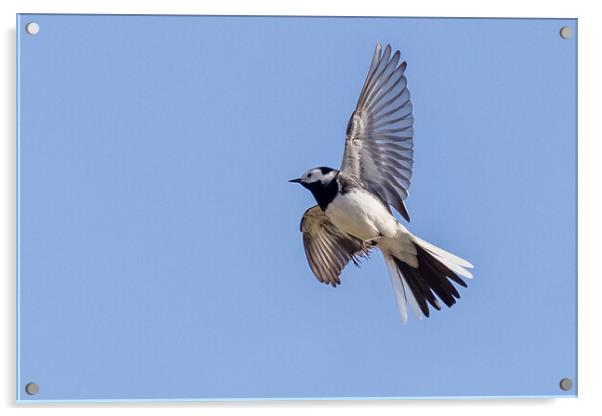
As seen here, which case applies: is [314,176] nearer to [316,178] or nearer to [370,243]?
[316,178]

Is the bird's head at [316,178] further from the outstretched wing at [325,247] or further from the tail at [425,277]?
the tail at [425,277]

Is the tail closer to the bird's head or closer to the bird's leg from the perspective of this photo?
the bird's leg

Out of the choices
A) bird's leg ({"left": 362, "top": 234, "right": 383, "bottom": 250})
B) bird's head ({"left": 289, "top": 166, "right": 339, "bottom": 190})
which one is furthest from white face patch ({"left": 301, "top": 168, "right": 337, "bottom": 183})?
bird's leg ({"left": 362, "top": 234, "right": 383, "bottom": 250})

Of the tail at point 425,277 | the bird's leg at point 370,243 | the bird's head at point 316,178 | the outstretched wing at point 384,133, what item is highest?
Answer: the outstretched wing at point 384,133

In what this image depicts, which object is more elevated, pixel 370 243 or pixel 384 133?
pixel 384 133

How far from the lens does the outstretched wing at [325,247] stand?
1510 millimetres

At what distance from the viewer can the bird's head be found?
149cm

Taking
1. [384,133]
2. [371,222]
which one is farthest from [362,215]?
[384,133]

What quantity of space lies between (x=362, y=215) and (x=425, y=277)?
0.13 metres

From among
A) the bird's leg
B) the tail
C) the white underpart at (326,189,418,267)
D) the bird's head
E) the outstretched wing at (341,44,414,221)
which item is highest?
the outstretched wing at (341,44,414,221)

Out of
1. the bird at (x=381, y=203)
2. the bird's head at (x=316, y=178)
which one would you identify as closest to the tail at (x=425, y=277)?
the bird at (x=381, y=203)

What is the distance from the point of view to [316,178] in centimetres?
149

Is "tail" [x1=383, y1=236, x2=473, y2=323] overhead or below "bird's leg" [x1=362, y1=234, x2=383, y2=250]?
below

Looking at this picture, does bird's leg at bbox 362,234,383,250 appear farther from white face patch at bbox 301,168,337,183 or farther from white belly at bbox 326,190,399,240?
white face patch at bbox 301,168,337,183
